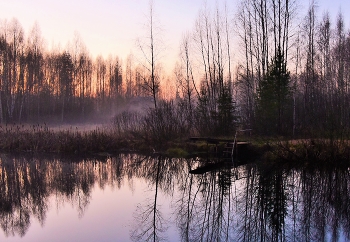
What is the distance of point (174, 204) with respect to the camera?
10.4 meters

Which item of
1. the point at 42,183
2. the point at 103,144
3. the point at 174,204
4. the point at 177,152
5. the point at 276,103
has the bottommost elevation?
the point at 174,204

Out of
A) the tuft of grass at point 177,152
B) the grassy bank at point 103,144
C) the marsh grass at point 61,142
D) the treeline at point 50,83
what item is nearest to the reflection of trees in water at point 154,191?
the tuft of grass at point 177,152

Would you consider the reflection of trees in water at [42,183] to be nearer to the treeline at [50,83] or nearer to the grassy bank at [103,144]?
the grassy bank at [103,144]

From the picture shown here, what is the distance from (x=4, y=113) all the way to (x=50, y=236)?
110 ft

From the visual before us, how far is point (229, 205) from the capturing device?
10.0m

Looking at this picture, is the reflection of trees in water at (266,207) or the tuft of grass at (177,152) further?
the tuft of grass at (177,152)

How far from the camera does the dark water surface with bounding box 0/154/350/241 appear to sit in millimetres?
7977

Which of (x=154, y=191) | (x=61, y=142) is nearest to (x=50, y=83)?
(x=61, y=142)

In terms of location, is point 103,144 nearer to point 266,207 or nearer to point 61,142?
point 61,142

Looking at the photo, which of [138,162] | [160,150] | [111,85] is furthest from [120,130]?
[111,85]

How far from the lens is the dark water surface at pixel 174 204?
26.2ft

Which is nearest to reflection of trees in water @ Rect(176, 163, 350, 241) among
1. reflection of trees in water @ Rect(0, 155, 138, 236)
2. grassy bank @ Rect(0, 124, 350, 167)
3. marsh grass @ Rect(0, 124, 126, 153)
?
reflection of trees in water @ Rect(0, 155, 138, 236)

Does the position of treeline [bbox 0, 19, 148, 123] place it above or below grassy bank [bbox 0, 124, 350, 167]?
above

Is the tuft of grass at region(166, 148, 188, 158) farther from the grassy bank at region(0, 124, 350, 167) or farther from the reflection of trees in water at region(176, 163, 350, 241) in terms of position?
the reflection of trees in water at region(176, 163, 350, 241)
